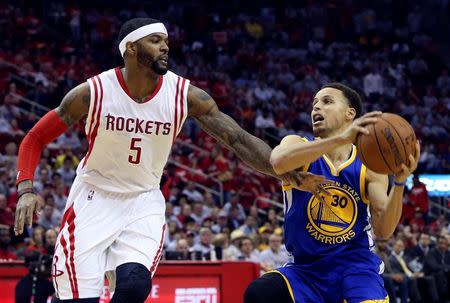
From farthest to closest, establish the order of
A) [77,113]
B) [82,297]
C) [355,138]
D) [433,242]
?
[433,242]
[77,113]
[82,297]
[355,138]

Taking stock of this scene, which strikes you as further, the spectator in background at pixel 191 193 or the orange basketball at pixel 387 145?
the spectator in background at pixel 191 193

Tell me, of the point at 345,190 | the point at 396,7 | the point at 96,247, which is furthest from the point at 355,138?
the point at 396,7

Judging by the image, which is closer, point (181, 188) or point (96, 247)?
point (96, 247)

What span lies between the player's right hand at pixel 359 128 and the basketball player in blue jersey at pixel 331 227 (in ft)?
0.97

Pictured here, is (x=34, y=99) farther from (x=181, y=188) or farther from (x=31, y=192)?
(x=31, y=192)

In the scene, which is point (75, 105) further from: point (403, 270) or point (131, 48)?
point (403, 270)

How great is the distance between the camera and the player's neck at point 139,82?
5.82 meters

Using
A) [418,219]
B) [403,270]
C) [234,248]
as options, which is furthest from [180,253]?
[418,219]

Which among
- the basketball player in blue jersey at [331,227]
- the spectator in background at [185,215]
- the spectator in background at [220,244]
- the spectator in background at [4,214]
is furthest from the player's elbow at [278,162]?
the spectator in background at [185,215]

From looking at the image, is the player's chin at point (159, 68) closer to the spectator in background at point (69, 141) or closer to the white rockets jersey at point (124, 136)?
the white rockets jersey at point (124, 136)

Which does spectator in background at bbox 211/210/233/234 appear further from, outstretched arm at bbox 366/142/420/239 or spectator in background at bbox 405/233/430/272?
outstretched arm at bbox 366/142/420/239

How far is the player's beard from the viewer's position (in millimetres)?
5762

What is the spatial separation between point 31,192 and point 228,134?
4.31 feet

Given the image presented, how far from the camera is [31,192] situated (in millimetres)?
5590
